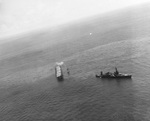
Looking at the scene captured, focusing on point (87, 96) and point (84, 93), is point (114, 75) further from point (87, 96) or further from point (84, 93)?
point (87, 96)

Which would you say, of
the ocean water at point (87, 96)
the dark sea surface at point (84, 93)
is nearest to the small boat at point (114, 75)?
the dark sea surface at point (84, 93)

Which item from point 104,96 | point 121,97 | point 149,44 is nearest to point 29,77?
point 104,96

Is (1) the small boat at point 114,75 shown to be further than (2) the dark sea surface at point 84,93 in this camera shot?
Yes

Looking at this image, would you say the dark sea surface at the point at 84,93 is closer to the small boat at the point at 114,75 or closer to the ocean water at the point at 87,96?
the ocean water at the point at 87,96

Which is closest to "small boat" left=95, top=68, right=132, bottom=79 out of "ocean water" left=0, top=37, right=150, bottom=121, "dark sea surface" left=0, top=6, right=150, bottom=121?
"dark sea surface" left=0, top=6, right=150, bottom=121

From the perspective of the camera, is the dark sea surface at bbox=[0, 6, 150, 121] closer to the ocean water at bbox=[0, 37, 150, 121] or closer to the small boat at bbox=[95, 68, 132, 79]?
the ocean water at bbox=[0, 37, 150, 121]

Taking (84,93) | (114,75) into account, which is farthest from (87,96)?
(114,75)

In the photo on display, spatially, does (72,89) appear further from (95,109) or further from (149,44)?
(149,44)

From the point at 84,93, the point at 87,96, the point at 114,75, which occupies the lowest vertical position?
the point at 87,96

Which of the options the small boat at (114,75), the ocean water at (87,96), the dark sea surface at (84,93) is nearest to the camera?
the ocean water at (87,96)
